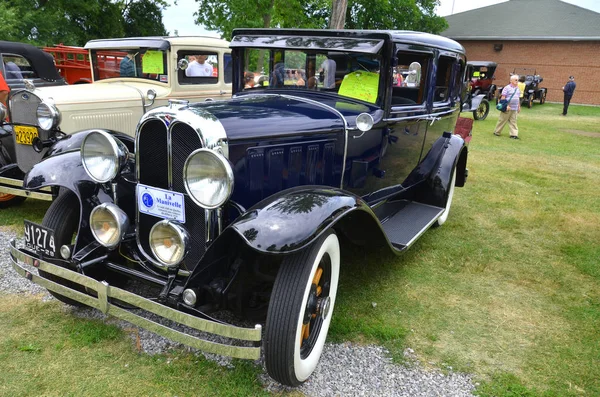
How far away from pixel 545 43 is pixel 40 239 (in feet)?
97.3

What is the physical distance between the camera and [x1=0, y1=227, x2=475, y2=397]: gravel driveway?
8.04ft

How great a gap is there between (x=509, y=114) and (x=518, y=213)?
701cm

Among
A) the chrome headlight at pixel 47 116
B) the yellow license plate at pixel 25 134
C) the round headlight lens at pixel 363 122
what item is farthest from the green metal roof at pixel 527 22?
the yellow license plate at pixel 25 134

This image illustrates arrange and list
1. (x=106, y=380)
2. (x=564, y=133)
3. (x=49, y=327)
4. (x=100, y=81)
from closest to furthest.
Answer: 1. (x=106, y=380)
2. (x=49, y=327)
3. (x=100, y=81)
4. (x=564, y=133)

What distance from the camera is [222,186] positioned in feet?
7.36

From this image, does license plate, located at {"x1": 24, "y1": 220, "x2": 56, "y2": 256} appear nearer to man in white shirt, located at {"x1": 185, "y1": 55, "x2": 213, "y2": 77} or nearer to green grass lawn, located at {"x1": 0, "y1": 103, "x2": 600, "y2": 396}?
green grass lawn, located at {"x1": 0, "y1": 103, "x2": 600, "y2": 396}

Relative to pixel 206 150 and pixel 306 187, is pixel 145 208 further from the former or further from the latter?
pixel 306 187

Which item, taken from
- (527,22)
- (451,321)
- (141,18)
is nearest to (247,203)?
(451,321)

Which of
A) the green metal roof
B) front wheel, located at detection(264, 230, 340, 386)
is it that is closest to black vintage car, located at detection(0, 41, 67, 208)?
front wheel, located at detection(264, 230, 340, 386)

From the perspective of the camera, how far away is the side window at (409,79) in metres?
3.51

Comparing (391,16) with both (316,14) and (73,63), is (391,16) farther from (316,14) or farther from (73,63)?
(73,63)

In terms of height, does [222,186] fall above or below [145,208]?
above

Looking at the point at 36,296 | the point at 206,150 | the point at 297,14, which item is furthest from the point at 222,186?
the point at 297,14

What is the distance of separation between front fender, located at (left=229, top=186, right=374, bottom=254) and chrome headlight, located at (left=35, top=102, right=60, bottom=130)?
127 inches
